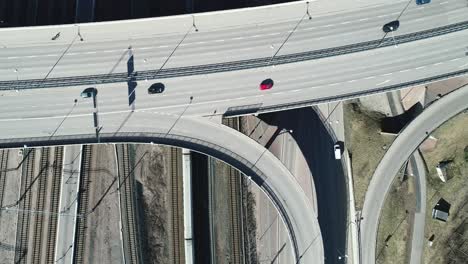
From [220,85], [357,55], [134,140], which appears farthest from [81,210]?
[357,55]

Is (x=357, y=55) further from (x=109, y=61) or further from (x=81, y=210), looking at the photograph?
(x=81, y=210)

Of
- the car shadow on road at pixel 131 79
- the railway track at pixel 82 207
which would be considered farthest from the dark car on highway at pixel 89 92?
Answer: the railway track at pixel 82 207

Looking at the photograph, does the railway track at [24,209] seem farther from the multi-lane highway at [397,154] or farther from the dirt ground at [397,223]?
the dirt ground at [397,223]

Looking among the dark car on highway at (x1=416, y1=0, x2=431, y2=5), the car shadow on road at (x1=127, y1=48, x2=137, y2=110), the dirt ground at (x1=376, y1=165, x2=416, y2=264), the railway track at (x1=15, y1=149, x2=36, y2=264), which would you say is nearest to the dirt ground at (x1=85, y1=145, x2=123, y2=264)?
the railway track at (x1=15, y1=149, x2=36, y2=264)

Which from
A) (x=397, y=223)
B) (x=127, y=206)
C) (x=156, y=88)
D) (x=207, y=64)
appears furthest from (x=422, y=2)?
(x=127, y=206)

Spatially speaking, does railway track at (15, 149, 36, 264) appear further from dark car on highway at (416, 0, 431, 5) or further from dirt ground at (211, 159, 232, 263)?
dark car on highway at (416, 0, 431, 5)

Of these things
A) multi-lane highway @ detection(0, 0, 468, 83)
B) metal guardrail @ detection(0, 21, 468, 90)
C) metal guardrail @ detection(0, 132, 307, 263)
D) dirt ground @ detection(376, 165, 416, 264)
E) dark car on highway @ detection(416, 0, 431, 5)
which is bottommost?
dirt ground @ detection(376, 165, 416, 264)
